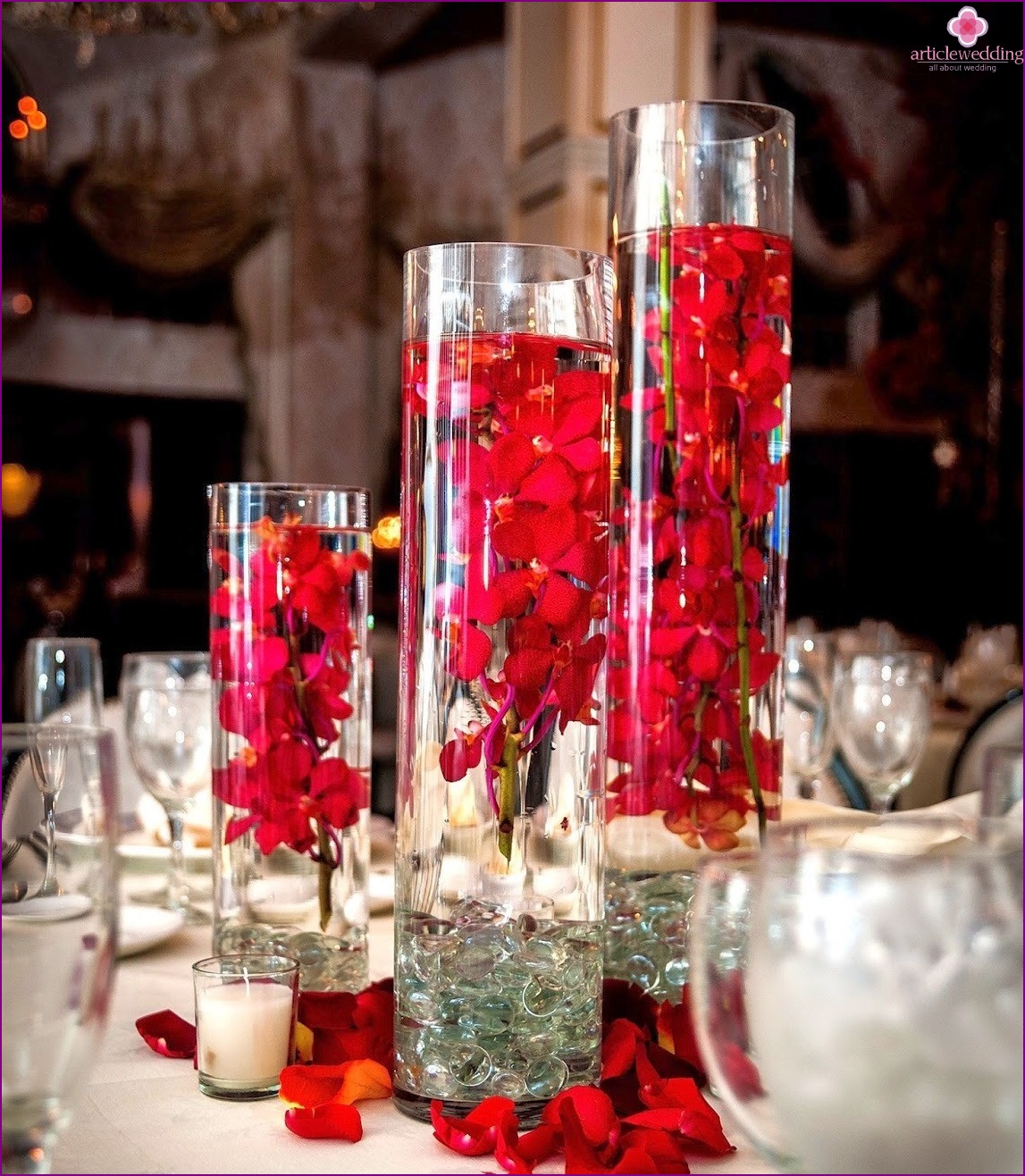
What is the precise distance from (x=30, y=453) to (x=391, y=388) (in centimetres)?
197

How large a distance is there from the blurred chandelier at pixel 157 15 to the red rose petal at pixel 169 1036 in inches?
243

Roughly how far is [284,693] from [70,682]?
0.65 meters

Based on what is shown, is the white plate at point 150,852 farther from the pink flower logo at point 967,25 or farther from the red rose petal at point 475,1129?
the pink flower logo at point 967,25

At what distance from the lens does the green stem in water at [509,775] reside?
70cm

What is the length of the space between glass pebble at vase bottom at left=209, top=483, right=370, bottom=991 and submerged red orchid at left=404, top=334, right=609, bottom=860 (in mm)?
230

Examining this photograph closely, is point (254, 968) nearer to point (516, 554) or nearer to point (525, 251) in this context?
point (516, 554)

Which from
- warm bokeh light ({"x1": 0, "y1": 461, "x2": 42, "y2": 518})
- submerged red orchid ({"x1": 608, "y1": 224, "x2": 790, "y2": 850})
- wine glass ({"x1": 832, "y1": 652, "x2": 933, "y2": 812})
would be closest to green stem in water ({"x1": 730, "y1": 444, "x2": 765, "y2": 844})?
submerged red orchid ({"x1": 608, "y1": 224, "x2": 790, "y2": 850})

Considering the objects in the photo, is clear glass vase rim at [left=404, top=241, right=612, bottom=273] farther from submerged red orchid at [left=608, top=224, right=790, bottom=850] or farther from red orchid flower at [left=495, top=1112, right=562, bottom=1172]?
red orchid flower at [left=495, top=1112, right=562, bottom=1172]

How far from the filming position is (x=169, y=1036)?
793 mm

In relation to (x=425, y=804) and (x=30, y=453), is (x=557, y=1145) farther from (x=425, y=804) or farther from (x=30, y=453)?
(x=30, y=453)

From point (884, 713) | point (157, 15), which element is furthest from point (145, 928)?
point (157, 15)

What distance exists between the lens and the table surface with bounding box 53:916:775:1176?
63 centimetres

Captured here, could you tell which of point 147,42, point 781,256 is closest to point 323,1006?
point 781,256

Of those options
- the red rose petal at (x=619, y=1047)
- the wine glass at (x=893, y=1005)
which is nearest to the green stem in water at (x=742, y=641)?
the red rose petal at (x=619, y=1047)
